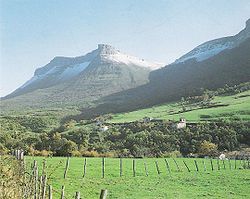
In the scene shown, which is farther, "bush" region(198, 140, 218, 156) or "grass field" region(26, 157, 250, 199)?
"bush" region(198, 140, 218, 156)

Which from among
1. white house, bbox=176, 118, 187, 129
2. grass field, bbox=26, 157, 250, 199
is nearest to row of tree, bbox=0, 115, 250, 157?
white house, bbox=176, 118, 187, 129

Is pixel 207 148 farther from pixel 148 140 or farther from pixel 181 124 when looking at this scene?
pixel 181 124

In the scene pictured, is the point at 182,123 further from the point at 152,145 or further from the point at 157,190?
the point at 157,190

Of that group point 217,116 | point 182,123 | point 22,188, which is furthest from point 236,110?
point 22,188

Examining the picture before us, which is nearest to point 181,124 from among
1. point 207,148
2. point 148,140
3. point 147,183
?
point 148,140

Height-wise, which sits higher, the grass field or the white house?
the grass field

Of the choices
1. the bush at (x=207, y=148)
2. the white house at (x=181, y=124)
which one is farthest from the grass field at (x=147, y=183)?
the white house at (x=181, y=124)

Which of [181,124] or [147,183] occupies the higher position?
[147,183]

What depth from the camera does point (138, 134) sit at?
88.2 meters

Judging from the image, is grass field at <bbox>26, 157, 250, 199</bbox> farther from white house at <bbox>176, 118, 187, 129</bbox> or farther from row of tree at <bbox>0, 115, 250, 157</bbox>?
white house at <bbox>176, 118, 187, 129</bbox>

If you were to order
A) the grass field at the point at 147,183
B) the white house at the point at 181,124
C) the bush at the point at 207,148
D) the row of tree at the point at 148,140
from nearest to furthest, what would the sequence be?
the grass field at the point at 147,183 → the bush at the point at 207,148 → the row of tree at the point at 148,140 → the white house at the point at 181,124

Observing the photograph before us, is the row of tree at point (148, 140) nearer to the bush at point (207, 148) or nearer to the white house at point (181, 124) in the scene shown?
the bush at point (207, 148)

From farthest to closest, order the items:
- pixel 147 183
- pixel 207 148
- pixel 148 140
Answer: pixel 148 140
pixel 207 148
pixel 147 183

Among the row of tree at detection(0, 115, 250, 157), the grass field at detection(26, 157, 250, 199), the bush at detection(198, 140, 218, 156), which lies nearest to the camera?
the grass field at detection(26, 157, 250, 199)
